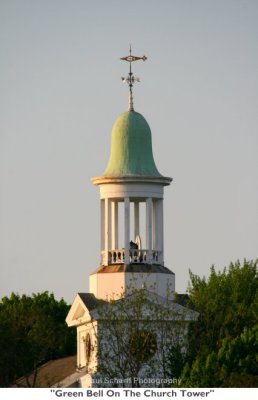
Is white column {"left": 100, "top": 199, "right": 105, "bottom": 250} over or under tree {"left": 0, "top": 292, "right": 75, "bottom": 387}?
over

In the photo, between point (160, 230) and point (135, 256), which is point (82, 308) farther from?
point (160, 230)

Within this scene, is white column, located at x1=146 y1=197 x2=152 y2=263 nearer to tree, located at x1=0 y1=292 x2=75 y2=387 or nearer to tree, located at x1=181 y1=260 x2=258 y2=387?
tree, located at x1=181 y1=260 x2=258 y2=387

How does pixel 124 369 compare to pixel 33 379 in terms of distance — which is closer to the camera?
pixel 124 369

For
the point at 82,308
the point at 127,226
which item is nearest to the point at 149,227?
the point at 127,226

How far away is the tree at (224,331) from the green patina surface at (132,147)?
6531 millimetres

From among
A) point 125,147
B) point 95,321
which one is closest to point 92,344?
point 95,321

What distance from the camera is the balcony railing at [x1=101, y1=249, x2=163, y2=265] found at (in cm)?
12006

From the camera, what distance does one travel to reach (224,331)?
11606 cm

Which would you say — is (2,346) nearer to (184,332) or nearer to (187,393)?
(184,332)

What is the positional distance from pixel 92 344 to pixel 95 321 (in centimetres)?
213

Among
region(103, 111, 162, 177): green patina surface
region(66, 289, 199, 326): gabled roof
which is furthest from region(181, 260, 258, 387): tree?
region(103, 111, 162, 177): green patina surface

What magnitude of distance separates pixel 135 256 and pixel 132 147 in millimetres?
5265

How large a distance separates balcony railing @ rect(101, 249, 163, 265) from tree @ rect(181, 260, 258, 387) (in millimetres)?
2909

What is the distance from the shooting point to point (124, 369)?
111 m
